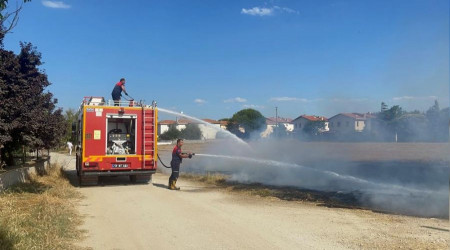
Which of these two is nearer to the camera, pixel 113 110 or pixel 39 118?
pixel 39 118

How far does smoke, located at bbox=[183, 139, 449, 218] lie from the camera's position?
33.2ft

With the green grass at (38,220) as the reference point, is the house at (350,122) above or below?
above

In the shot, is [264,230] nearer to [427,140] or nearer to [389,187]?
[389,187]

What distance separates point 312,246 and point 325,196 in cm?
548

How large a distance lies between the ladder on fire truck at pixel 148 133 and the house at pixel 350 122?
24.4 metres

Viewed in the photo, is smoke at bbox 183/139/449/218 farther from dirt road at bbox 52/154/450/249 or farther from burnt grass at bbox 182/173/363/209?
dirt road at bbox 52/154/450/249

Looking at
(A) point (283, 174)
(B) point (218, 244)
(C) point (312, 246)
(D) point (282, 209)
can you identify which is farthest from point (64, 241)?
(A) point (283, 174)

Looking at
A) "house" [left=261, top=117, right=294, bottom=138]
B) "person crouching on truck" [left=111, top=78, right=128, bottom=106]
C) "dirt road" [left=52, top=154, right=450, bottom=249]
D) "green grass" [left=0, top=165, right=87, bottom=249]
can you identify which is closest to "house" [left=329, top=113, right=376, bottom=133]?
"house" [left=261, top=117, right=294, bottom=138]

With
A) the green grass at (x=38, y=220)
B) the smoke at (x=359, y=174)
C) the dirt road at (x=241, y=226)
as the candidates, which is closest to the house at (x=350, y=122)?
the smoke at (x=359, y=174)

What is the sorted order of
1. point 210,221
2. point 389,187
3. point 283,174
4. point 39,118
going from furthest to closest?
point 283,174 → point 389,187 → point 39,118 → point 210,221

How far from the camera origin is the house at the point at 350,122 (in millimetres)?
36481

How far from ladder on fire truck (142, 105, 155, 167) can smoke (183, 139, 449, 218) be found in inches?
150

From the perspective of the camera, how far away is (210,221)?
305 inches

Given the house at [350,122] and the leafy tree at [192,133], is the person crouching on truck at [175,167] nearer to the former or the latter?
the house at [350,122]
